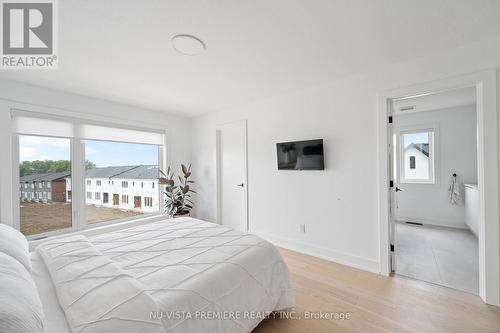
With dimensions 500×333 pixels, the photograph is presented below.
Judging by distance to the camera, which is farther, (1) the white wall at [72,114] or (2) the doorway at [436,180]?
(2) the doorway at [436,180]

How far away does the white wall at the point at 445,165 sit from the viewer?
12.7 ft

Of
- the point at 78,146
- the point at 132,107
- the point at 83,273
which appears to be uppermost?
the point at 132,107

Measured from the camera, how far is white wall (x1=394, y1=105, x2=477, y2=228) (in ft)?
12.7

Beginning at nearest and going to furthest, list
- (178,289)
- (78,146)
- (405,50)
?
(178,289) < (405,50) < (78,146)

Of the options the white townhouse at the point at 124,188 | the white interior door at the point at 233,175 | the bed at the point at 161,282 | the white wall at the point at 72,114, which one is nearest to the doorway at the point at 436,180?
the bed at the point at 161,282

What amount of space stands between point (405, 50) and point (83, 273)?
3.15 m

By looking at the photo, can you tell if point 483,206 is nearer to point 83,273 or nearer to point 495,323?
point 495,323

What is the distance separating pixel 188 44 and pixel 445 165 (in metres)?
5.10

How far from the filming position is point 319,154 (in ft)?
9.14

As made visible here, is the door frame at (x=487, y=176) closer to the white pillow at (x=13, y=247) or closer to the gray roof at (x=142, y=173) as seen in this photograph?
the white pillow at (x=13, y=247)

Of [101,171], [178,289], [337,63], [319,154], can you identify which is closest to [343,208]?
[319,154]

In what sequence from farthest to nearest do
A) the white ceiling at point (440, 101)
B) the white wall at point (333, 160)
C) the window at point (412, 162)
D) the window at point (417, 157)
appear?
the window at point (412, 162)
the window at point (417, 157)
the white ceiling at point (440, 101)
the white wall at point (333, 160)

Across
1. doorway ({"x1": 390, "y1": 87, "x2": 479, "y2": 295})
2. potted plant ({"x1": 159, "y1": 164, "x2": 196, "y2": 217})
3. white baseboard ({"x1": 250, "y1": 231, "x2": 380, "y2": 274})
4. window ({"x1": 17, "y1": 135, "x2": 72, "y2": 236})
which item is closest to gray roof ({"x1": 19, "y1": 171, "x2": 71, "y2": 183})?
window ({"x1": 17, "y1": 135, "x2": 72, "y2": 236})

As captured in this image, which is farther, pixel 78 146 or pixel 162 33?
pixel 78 146
